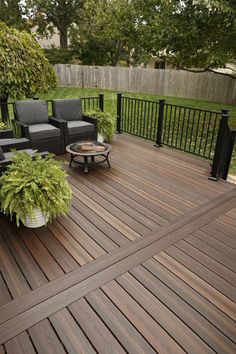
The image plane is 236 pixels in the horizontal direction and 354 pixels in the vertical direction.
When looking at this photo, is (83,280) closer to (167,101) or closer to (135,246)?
(135,246)

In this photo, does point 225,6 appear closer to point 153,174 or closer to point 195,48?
point 195,48

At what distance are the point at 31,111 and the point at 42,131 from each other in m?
0.59

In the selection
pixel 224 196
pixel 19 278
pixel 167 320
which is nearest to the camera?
pixel 167 320

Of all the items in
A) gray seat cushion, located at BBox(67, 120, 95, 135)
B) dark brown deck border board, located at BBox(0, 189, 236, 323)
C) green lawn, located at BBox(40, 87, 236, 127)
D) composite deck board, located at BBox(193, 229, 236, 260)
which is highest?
gray seat cushion, located at BBox(67, 120, 95, 135)

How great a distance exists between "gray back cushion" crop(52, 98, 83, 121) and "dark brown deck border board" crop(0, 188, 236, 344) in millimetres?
3351

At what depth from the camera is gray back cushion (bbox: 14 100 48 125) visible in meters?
4.68

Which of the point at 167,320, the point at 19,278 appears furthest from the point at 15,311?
the point at 167,320

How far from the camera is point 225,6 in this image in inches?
202

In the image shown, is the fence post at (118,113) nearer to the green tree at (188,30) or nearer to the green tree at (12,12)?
the green tree at (188,30)

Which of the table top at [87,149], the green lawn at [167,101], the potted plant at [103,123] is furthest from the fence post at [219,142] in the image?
the green lawn at [167,101]

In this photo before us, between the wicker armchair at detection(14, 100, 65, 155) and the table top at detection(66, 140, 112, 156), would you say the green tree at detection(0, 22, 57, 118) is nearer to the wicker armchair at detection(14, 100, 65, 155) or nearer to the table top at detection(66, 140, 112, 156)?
the wicker armchair at detection(14, 100, 65, 155)

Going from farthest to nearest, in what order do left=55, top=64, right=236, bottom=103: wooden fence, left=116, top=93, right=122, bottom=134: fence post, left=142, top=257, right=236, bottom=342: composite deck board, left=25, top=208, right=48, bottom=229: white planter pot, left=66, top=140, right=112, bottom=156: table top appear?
1. left=55, top=64, right=236, bottom=103: wooden fence
2. left=116, top=93, right=122, bottom=134: fence post
3. left=66, top=140, right=112, bottom=156: table top
4. left=25, top=208, right=48, bottom=229: white planter pot
5. left=142, top=257, right=236, bottom=342: composite deck board

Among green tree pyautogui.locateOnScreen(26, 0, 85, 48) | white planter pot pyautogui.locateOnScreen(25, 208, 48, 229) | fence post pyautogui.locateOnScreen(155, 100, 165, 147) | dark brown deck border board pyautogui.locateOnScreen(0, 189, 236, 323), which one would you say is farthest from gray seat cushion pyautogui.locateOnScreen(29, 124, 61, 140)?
green tree pyautogui.locateOnScreen(26, 0, 85, 48)

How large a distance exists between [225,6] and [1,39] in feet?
14.4
